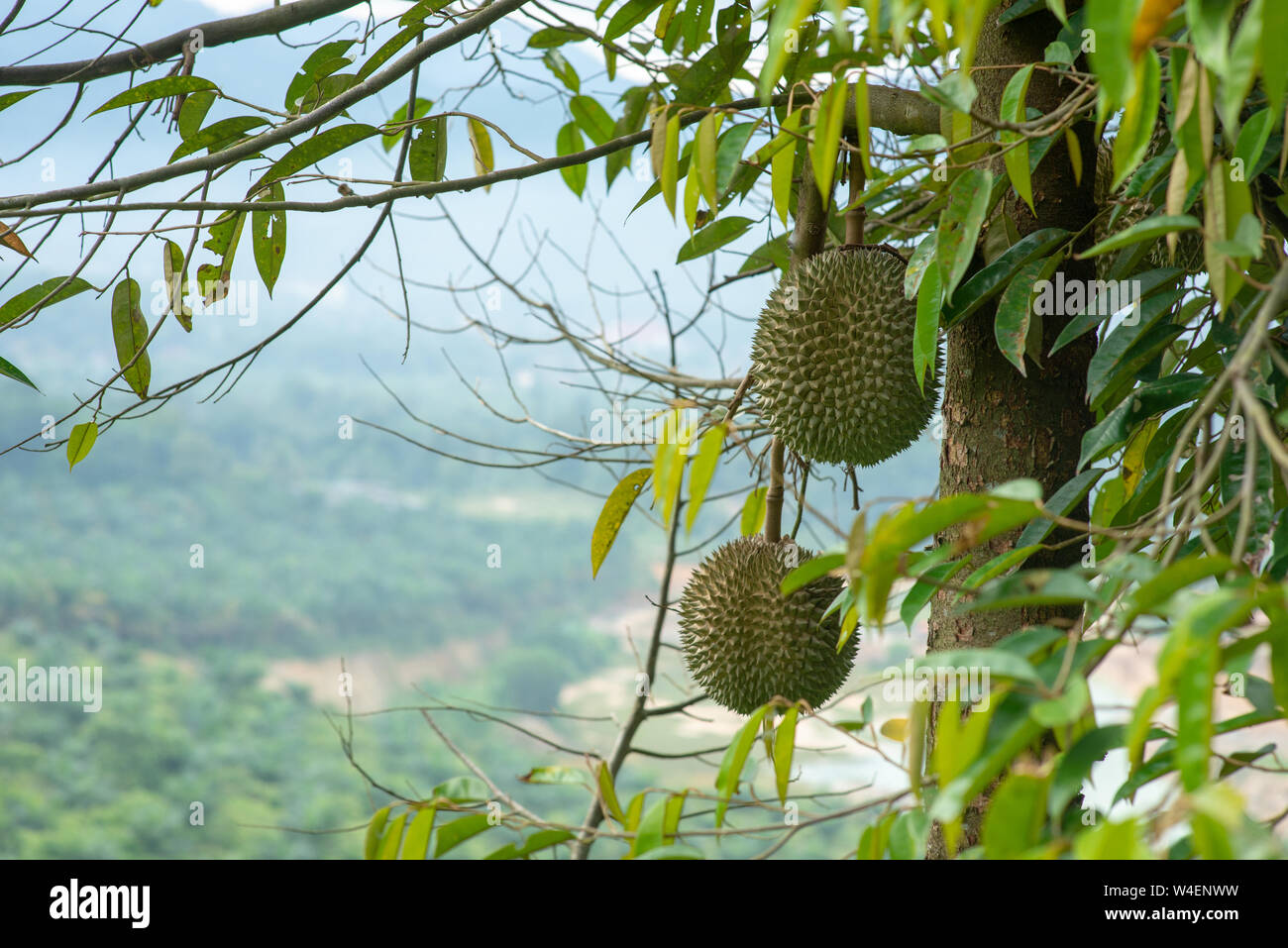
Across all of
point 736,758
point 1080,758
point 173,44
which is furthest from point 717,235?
point 1080,758

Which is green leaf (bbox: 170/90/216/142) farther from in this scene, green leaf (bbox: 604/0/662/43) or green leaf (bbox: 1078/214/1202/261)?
green leaf (bbox: 1078/214/1202/261)

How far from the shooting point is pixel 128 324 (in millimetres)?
1031

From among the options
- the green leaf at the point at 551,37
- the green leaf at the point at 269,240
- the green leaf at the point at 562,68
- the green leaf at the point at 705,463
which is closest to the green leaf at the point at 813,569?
the green leaf at the point at 705,463

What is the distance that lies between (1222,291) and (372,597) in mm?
7262

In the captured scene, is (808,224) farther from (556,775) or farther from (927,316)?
(556,775)

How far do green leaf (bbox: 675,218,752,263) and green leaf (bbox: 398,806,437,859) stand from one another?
29.0 inches

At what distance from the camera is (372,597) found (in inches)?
288

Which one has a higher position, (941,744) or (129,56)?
(129,56)

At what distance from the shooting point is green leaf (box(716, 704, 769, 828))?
61 cm

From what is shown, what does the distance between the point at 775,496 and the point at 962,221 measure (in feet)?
1.55

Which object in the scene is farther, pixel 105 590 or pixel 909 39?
pixel 105 590
